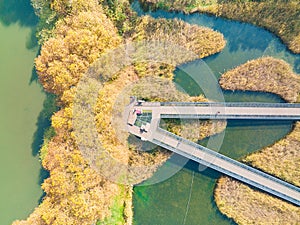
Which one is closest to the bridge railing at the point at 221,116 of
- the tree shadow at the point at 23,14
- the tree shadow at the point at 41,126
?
the tree shadow at the point at 41,126

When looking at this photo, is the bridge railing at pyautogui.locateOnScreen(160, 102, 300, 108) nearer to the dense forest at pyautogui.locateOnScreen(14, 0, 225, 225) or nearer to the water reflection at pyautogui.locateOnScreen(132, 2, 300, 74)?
the dense forest at pyautogui.locateOnScreen(14, 0, 225, 225)

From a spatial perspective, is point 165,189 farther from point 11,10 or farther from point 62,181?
point 11,10

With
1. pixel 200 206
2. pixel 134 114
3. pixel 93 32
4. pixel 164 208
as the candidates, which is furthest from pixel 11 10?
pixel 200 206

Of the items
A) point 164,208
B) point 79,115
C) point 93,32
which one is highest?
point 93,32

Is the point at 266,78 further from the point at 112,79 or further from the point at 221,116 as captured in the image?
the point at 112,79

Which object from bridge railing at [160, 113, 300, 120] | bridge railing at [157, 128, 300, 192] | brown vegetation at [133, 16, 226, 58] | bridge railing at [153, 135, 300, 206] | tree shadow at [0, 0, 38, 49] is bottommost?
bridge railing at [153, 135, 300, 206]

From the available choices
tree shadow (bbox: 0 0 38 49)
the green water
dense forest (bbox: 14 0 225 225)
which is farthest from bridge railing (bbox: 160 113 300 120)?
tree shadow (bbox: 0 0 38 49)

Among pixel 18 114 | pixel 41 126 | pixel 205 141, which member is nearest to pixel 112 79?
pixel 41 126
